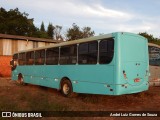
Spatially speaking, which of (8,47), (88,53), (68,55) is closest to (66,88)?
(68,55)

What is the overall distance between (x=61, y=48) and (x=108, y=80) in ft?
14.3

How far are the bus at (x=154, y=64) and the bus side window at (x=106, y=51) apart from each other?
13.5 ft

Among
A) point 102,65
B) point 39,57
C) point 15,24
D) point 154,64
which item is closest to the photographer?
point 102,65

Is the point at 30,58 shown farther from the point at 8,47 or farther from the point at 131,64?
the point at 8,47

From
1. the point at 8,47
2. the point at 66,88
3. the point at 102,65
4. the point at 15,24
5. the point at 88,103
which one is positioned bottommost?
the point at 88,103

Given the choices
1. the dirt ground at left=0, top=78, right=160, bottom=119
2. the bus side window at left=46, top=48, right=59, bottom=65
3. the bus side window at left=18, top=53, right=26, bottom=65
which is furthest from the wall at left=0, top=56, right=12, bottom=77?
the dirt ground at left=0, top=78, right=160, bottom=119

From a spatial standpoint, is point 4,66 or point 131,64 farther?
point 4,66

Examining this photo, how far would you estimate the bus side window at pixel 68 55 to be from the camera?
1238cm

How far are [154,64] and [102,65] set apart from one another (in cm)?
486

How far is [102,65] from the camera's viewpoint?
10422 mm

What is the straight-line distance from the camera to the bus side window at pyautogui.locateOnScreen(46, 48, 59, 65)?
14.1 metres

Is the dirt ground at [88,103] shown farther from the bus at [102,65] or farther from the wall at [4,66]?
the wall at [4,66]

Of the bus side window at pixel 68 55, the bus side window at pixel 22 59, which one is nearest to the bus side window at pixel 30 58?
the bus side window at pixel 22 59

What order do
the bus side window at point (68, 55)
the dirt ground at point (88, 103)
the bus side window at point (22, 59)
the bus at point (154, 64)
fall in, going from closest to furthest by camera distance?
the dirt ground at point (88, 103), the bus side window at point (68, 55), the bus at point (154, 64), the bus side window at point (22, 59)
